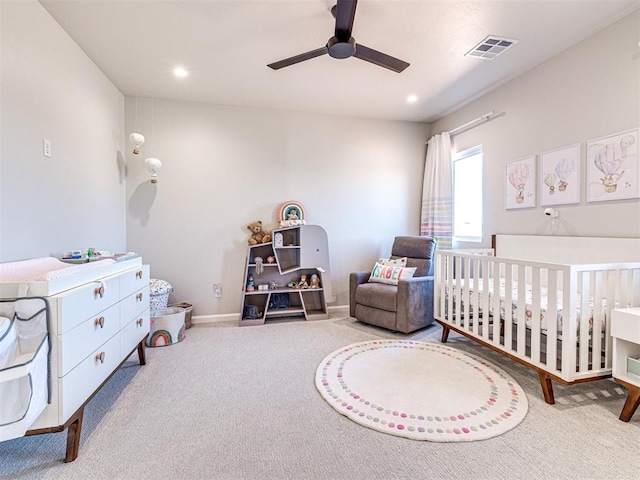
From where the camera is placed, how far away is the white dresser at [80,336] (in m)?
1.22

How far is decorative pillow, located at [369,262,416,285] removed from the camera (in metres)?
3.18

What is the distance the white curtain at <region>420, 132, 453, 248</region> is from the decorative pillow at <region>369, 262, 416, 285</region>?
33.6 inches

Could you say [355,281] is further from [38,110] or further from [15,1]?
[15,1]

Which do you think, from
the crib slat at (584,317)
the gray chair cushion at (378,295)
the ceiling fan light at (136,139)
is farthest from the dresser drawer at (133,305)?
the crib slat at (584,317)

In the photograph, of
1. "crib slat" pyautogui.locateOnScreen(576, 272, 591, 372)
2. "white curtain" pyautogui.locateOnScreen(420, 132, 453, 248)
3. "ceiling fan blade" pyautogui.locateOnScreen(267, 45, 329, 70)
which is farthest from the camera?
"white curtain" pyautogui.locateOnScreen(420, 132, 453, 248)

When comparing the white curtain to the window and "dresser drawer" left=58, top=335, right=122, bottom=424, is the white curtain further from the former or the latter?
"dresser drawer" left=58, top=335, right=122, bottom=424

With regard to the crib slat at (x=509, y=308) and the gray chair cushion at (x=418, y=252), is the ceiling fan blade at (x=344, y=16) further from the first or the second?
the gray chair cushion at (x=418, y=252)

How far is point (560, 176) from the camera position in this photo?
246cm

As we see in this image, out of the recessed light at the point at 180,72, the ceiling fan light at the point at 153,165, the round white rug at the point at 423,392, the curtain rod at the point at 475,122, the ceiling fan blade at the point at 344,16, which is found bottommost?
the round white rug at the point at 423,392

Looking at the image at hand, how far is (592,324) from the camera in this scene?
1.77m

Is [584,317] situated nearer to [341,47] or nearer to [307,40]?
[341,47]

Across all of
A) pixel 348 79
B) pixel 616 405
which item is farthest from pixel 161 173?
pixel 616 405

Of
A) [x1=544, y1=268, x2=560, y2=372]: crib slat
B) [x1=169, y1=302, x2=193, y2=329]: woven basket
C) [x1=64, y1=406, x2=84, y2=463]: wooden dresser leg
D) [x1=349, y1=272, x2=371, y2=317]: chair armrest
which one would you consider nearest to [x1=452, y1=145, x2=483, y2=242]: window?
[x1=349, y1=272, x2=371, y2=317]: chair armrest

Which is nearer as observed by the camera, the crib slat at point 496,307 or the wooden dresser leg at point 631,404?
the wooden dresser leg at point 631,404
